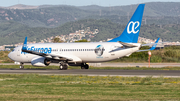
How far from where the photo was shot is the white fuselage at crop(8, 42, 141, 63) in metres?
38.3

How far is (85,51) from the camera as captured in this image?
40.5 m

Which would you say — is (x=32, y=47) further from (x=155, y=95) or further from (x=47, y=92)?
(x=155, y=95)

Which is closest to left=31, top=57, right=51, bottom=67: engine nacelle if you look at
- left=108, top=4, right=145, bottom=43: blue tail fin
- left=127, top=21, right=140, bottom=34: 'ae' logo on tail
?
left=108, top=4, right=145, bottom=43: blue tail fin

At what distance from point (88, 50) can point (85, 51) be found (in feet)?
1.50

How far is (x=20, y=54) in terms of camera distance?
149 ft

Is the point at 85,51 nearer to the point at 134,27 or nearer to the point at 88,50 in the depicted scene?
the point at 88,50

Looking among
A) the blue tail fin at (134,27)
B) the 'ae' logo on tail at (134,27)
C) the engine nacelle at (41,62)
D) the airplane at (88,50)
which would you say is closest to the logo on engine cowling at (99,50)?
the airplane at (88,50)

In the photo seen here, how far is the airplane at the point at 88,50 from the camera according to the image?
37.8 m

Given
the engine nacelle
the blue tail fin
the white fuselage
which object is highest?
the blue tail fin

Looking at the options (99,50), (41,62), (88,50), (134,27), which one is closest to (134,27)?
(134,27)

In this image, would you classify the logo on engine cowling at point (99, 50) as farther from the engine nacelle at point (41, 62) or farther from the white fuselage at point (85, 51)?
the engine nacelle at point (41, 62)

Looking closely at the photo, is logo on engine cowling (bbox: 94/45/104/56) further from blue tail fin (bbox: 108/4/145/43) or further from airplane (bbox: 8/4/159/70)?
blue tail fin (bbox: 108/4/145/43)

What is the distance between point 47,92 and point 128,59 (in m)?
46.2

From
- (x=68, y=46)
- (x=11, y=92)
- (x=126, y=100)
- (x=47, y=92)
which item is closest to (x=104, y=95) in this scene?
(x=126, y=100)
